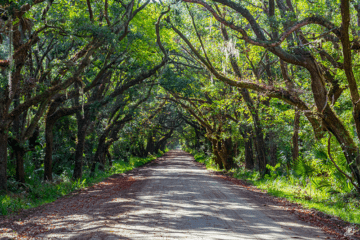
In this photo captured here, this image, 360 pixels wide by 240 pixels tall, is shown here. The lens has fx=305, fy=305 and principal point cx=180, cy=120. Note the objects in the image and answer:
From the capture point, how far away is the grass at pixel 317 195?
7964 mm

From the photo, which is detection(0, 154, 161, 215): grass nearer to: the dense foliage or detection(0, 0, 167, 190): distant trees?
the dense foliage

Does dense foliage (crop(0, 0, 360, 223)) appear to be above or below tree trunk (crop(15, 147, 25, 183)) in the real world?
above

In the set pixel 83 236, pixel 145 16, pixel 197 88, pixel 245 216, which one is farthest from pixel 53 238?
pixel 197 88

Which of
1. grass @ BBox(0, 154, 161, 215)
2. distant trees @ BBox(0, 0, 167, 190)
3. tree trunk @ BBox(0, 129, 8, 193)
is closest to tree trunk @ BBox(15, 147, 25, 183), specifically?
distant trees @ BBox(0, 0, 167, 190)

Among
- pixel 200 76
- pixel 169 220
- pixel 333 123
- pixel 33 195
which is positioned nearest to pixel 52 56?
pixel 33 195

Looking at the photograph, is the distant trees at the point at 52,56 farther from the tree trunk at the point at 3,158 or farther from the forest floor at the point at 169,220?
the forest floor at the point at 169,220

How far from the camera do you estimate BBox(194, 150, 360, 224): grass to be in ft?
26.1

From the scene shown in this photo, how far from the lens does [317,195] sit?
10094 millimetres

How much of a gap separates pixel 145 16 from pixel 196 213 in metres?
11.8

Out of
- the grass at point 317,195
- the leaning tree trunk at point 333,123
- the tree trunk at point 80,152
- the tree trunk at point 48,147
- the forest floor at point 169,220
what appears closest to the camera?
the forest floor at point 169,220

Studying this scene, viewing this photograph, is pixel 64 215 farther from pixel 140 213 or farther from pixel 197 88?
pixel 197 88

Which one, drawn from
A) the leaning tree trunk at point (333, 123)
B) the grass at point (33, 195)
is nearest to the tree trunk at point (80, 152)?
the grass at point (33, 195)

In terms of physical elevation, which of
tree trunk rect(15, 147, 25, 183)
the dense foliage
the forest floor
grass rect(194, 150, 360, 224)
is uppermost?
the dense foliage

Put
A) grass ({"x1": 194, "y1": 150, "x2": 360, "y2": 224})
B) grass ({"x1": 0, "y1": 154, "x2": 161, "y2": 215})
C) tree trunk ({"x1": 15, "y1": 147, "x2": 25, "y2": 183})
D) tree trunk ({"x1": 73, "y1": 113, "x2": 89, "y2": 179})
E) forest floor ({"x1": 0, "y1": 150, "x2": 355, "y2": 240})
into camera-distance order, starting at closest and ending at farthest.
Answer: forest floor ({"x1": 0, "y1": 150, "x2": 355, "y2": 240}) < grass ({"x1": 194, "y1": 150, "x2": 360, "y2": 224}) < grass ({"x1": 0, "y1": 154, "x2": 161, "y2": 215}) < tree trunk ({"x1": 15, "y1": 147, "x2": 25, "y2": 183}) < tree trunk ({"x1": 73, "y1": 113, "x2": 89, "y2": 179})
